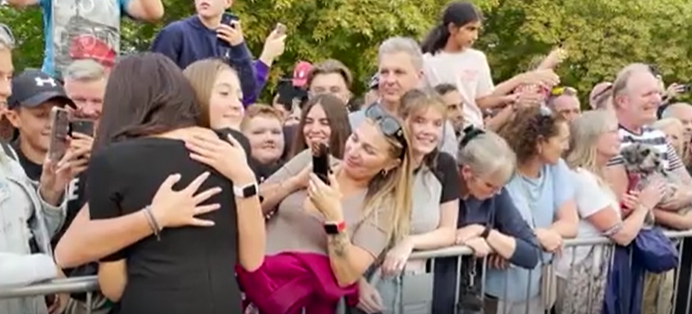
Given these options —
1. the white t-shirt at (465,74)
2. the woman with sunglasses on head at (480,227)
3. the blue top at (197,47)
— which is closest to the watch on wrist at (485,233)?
the woman with sunglasses on head at (480,227)

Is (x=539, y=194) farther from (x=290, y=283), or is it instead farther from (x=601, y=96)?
(x=601, y=96)

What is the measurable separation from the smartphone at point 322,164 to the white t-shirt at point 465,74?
2101mm

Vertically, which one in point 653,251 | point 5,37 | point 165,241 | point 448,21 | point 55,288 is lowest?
point 653,251

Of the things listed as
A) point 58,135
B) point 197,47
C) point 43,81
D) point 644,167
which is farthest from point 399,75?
point 58,135

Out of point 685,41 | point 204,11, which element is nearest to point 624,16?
point 685,41

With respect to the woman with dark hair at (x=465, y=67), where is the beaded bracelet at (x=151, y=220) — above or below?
below

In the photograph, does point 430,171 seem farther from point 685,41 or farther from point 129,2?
point 685,41

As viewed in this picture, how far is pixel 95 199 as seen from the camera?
270 cm

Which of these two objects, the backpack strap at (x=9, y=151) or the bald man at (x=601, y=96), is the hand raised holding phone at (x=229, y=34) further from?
the bald man at (x=601, y=96)

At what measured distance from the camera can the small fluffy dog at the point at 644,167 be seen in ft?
16.3

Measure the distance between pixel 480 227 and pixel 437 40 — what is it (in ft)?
6.95

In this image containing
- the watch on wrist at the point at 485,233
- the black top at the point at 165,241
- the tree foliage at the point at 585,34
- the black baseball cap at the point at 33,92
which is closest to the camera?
the black top at the point at 165,241

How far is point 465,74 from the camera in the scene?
5.79 m

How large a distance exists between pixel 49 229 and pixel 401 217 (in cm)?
136
